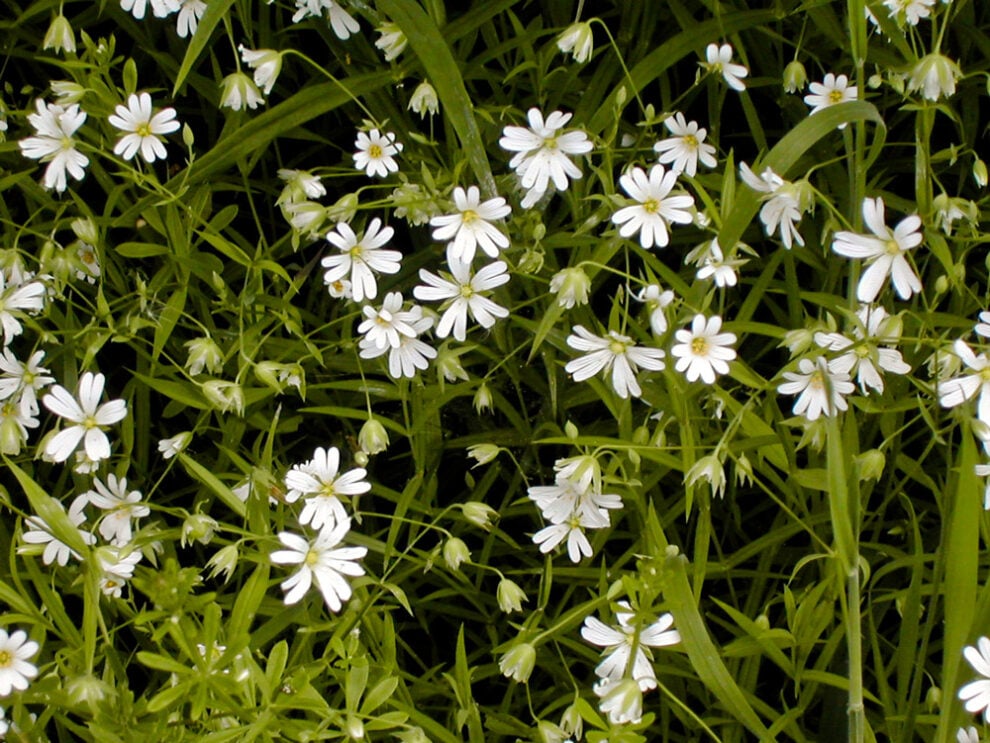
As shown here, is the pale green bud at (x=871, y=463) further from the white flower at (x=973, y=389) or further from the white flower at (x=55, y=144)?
the white flower at (x=55, y=144)

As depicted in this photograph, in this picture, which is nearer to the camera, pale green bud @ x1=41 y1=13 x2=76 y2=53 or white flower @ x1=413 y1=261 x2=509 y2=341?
white flower @ x1=413 y1=261 x2=509 y2=341

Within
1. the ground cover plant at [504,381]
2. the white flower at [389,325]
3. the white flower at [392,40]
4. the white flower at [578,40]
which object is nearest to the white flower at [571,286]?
the ground cover plant at [504,381]

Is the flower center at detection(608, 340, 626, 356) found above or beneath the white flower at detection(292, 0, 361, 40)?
beneath

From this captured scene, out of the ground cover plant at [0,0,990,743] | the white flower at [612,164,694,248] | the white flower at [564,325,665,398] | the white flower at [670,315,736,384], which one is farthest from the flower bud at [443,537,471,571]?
the white flower at [612,164,694,248]

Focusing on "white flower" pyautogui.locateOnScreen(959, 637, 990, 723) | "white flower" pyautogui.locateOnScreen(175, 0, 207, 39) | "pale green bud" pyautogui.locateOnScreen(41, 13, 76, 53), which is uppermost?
"white flower" pyautogui.locateOnScreen(175, 0, 207, 39)

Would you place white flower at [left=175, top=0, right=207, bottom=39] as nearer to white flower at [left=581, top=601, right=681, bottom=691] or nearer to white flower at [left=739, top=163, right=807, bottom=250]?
white flower at [left=739, top=163, right=807, bottom=250]

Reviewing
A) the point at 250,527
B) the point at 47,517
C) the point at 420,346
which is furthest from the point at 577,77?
the point at 47,517

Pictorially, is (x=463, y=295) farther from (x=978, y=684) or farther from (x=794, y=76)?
(x=978, y=684)

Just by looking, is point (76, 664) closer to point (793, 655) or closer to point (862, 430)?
point (793, 655)
